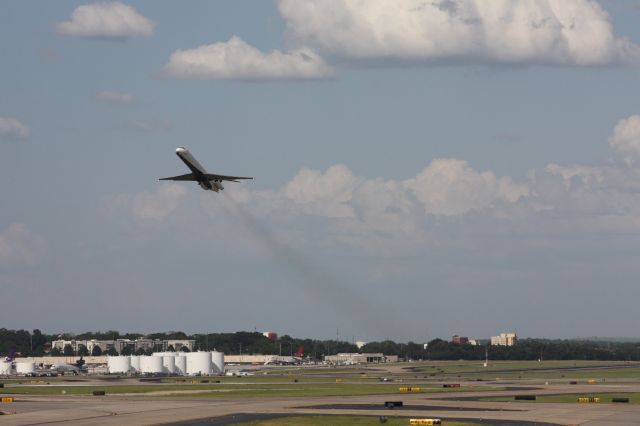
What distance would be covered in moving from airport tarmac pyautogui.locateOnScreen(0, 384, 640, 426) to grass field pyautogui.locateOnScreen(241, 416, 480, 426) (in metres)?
4.74

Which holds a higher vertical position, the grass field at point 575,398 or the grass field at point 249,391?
the grass field at point 249,391

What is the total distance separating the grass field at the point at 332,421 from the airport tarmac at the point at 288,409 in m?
4.74

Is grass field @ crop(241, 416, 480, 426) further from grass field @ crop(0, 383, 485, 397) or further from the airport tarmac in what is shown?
grass field @ crop(0, 383, 485, 397)

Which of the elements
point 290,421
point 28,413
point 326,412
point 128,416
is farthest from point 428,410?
point 28,413

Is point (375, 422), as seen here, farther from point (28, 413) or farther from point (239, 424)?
point (28, 413)

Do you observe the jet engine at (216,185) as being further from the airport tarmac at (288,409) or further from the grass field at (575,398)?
the grass field at (575,398)

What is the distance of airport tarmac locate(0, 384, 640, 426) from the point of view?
101 m

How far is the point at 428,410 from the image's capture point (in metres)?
113

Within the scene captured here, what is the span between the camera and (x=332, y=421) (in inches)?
3920

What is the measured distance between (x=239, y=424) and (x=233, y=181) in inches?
1328

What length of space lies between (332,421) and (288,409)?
17.0 m

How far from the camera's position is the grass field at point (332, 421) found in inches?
3802

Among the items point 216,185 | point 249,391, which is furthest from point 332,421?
point 249,391

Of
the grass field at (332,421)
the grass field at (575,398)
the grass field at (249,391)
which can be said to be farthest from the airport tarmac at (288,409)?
the grass field at (249,391)
